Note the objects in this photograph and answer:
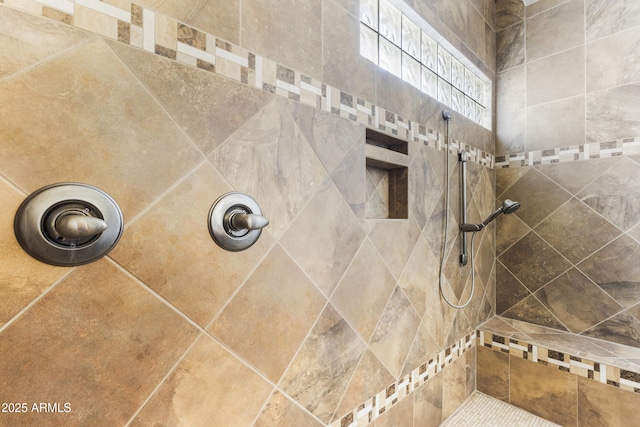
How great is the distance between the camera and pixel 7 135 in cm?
60

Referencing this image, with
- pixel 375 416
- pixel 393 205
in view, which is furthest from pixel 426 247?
pixel 375 416

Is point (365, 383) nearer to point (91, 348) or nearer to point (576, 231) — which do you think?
point (91, 348)

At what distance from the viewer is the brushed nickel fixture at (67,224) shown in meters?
0.60

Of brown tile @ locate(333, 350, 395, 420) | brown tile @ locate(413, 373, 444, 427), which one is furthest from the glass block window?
brown tile @ locate(413, 373, 444, 427)

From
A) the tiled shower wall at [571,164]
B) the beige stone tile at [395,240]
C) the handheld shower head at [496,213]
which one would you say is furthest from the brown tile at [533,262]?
the beige stone tile at [395,240]

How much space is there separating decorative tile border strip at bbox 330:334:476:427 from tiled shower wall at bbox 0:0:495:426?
0.6 inches

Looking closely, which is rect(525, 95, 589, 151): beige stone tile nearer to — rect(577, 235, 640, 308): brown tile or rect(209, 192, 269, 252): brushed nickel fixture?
rect(577, 235, 640, 308): brown tile

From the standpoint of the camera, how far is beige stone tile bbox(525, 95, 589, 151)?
2055mm

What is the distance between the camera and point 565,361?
179 cm

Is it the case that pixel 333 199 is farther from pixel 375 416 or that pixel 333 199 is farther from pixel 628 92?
pixel 628 92

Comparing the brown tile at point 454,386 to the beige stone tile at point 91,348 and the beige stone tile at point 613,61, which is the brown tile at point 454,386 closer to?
the beige stone tile at point 91,348

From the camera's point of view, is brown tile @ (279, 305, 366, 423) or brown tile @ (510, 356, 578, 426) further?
brown tile @ (510, 356, 578, 426)

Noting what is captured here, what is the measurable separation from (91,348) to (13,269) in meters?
0.23

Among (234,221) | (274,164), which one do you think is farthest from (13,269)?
(274,164)
